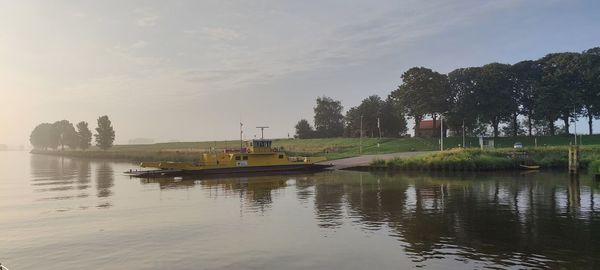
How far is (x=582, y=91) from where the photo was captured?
89000 millimetres

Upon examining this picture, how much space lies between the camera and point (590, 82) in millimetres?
87562

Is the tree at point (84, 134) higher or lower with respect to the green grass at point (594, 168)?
higher

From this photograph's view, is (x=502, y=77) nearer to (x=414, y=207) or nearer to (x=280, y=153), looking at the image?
(x=280, y=153)

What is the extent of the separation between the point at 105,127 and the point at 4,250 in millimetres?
146201

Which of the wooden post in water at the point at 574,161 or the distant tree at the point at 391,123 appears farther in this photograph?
the distant tree at the point at 391,123

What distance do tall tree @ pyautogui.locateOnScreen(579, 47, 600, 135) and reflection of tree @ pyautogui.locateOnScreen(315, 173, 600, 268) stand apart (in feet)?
171

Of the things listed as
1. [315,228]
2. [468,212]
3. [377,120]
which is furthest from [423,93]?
[315,228]

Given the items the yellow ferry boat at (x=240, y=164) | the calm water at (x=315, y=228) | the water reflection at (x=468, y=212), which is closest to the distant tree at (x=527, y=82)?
the water reflection at (x=468, y=212)

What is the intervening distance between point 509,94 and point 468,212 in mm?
74880

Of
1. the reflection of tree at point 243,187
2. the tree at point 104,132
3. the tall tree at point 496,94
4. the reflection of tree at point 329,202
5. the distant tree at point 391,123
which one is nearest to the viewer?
the reflection of tree at point 329,202

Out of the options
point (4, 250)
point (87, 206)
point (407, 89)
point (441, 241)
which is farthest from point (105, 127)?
point (441, 241)

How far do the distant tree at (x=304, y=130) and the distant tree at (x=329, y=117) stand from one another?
4.90 meters

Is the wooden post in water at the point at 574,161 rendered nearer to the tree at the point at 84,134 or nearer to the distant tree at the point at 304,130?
the distant tree at the point at 304,130

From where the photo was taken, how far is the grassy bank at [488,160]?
58.2 m
